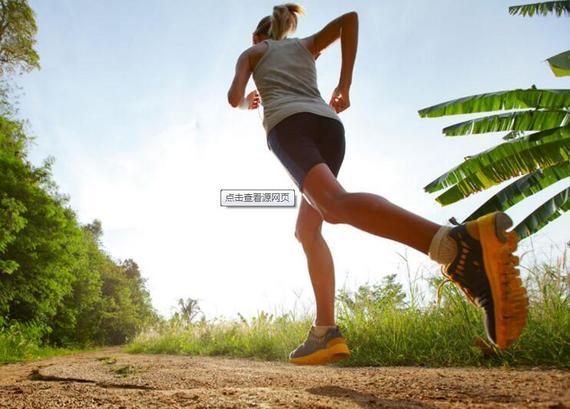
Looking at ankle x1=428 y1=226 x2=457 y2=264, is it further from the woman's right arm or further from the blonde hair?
the blonde hair

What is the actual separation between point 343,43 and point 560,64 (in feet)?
11.7

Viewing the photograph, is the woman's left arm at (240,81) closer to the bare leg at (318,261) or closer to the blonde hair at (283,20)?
the blonde hair at (283,20)

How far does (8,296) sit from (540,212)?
13322 millimetres

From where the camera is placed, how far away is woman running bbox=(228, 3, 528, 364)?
1.49 m

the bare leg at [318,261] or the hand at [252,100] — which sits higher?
the hand at [252,100]

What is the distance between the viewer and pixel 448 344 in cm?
350

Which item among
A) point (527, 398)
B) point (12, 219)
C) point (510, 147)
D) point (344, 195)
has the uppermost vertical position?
point (12, 219)

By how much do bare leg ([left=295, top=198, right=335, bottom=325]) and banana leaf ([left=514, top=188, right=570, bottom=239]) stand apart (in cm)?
400

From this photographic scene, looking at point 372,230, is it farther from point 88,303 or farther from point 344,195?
point 88,303

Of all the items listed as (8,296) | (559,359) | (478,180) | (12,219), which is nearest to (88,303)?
(8,296)

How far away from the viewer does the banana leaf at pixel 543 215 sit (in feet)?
17.8

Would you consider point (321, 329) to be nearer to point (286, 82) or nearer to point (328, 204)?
point (328, 204)

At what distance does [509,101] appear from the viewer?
5.00 meters

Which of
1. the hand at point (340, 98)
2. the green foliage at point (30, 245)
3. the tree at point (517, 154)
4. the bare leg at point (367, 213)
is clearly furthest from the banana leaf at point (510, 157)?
the green foliage at point (30, 245)
